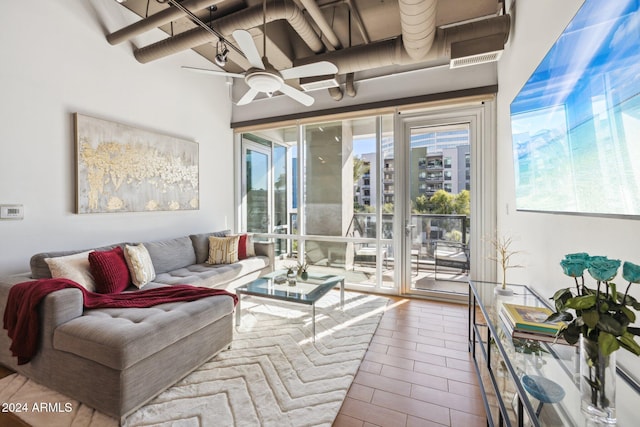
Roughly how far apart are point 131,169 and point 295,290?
242 centimetres

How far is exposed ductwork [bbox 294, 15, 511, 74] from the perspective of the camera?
2670mm

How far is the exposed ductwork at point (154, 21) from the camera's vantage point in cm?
261

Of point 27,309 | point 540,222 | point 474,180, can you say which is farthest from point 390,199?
point 27,309

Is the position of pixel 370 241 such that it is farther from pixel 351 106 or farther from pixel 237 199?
pixel 237 199

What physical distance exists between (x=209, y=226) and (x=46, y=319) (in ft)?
9.14

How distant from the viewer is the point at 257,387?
193 cm

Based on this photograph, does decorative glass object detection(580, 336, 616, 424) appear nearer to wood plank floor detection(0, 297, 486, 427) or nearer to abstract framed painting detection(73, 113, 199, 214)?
wood plank floor detection(0, 297, 486, 427)

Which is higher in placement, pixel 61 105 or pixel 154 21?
pixel 154 21

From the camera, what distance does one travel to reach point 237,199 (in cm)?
507

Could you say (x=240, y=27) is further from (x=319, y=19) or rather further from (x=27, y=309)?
(x=27, y=309)

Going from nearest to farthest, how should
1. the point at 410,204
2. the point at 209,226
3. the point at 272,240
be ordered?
the point at 410,204 < the point at 209,226 < the point at 272,240

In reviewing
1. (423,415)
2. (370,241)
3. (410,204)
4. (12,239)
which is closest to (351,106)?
(410,204)

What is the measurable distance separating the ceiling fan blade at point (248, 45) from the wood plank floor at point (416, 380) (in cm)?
254

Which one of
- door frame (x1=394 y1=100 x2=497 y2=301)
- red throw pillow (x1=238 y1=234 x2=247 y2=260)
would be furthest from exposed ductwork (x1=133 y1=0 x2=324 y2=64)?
red throw pillow (x1=238 y1=234 x2=247 y2=260)
